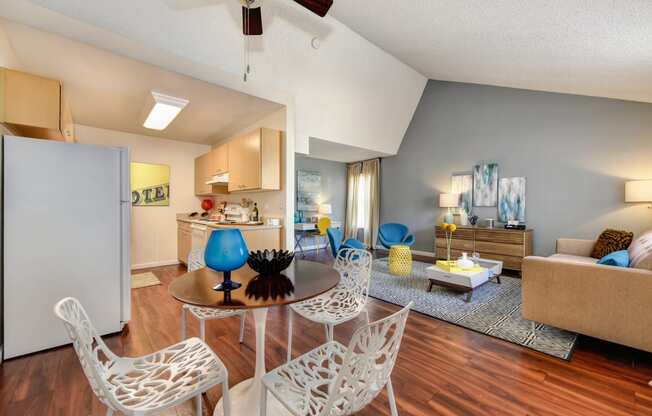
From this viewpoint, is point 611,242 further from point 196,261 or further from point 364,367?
point 196,261

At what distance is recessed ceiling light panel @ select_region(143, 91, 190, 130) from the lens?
311 centimetres

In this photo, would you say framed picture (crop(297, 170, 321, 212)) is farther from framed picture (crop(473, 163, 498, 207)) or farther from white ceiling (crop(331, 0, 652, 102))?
framed picture (crop(473, 163, 498, 207))

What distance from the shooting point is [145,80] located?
281 centimetres

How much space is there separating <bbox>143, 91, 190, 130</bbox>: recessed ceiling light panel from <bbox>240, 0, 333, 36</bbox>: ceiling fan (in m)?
1.34

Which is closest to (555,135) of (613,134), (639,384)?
(613,134)

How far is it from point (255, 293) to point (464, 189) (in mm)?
5111

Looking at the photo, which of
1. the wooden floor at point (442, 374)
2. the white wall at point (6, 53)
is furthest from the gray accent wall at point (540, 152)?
the white wall at point (6, 53)

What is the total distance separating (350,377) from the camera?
872 millimetres

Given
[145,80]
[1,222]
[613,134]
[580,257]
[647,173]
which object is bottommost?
[580,257]

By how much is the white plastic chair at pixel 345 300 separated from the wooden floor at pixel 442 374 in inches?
18.7

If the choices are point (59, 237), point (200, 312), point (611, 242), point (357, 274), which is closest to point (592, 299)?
point (357, 274)

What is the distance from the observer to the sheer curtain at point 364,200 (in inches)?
263

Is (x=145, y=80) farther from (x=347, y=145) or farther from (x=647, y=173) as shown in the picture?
(x=647, y=173)

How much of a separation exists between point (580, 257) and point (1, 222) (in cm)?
596
